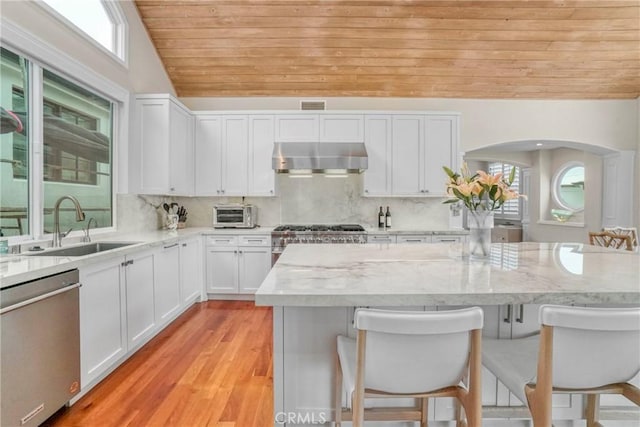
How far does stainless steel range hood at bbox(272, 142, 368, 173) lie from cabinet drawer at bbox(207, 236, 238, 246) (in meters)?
1.05

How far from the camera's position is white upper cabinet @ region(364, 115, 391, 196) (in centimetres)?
452

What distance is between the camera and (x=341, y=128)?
14.9 ft

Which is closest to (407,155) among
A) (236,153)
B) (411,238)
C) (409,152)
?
(409,152)

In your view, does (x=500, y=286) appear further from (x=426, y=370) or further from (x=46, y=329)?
(x=46, y=329)

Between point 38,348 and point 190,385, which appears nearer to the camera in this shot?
point 38,348

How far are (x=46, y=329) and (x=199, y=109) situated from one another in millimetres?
3789

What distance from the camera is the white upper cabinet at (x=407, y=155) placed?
178 inches

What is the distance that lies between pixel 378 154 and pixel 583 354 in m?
3.65

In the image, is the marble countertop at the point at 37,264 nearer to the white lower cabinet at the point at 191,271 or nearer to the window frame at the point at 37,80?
the window frame at the point at 37,80

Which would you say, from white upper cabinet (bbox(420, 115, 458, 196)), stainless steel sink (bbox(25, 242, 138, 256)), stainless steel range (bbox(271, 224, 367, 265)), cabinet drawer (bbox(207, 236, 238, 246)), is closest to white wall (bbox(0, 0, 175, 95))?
stainless steel sink (bbox(25, 242, 138, 256))

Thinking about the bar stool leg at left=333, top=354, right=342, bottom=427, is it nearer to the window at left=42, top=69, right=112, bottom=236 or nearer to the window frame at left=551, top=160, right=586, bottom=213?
the window at left=42, top=69, right=112, bottom=236

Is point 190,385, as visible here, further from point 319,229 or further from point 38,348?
point 319,229

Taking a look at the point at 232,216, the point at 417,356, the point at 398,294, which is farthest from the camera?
the point at 232,216

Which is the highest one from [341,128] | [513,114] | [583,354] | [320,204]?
[513,114]
